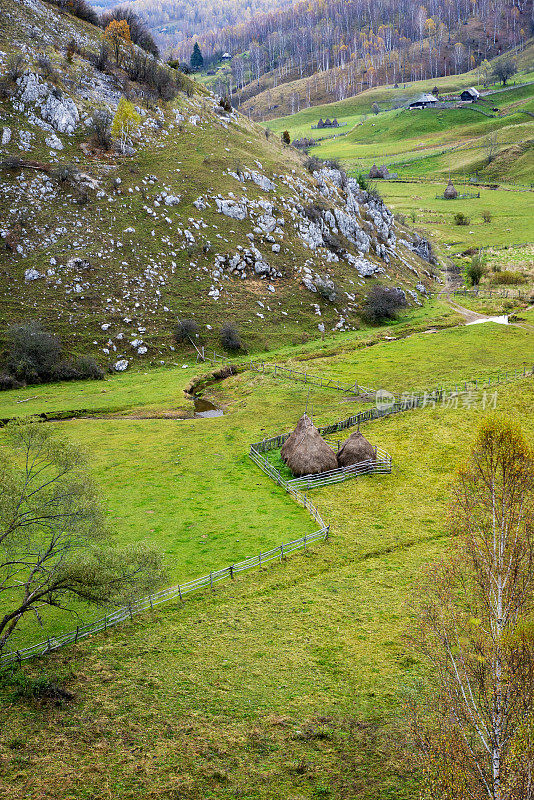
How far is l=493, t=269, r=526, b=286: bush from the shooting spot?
10406 centimetres

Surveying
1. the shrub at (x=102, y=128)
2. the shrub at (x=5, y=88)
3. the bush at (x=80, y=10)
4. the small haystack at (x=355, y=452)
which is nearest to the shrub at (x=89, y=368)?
the small haystack at (x=355, y=452)

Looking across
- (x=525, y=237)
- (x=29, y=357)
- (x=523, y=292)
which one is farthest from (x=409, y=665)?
(x=525, y=237)

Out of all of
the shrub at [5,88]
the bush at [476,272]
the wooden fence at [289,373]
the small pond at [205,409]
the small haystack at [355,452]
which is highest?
the shrub at [5,88]

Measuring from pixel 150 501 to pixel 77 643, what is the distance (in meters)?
14.5

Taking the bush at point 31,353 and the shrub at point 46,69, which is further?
the shrub at point 46,69

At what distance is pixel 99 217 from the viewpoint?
80.6 m

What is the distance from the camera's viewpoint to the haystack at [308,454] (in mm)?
44406

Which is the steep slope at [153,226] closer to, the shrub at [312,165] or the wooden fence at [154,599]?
the shrub at [312,165]

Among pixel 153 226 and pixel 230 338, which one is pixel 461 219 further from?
pixel 230 338

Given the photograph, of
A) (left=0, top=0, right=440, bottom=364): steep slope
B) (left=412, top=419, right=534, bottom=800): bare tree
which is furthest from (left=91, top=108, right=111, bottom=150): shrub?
(left=412, top=419, right=534, bottom=800): bare tree

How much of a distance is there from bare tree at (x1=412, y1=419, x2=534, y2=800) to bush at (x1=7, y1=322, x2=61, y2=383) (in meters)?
51.2

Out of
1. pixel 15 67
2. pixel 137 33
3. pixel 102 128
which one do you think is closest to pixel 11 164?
pixel 102 128

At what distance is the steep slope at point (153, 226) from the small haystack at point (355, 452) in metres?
34.3

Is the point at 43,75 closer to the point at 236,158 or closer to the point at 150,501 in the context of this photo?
the point at 236,158
